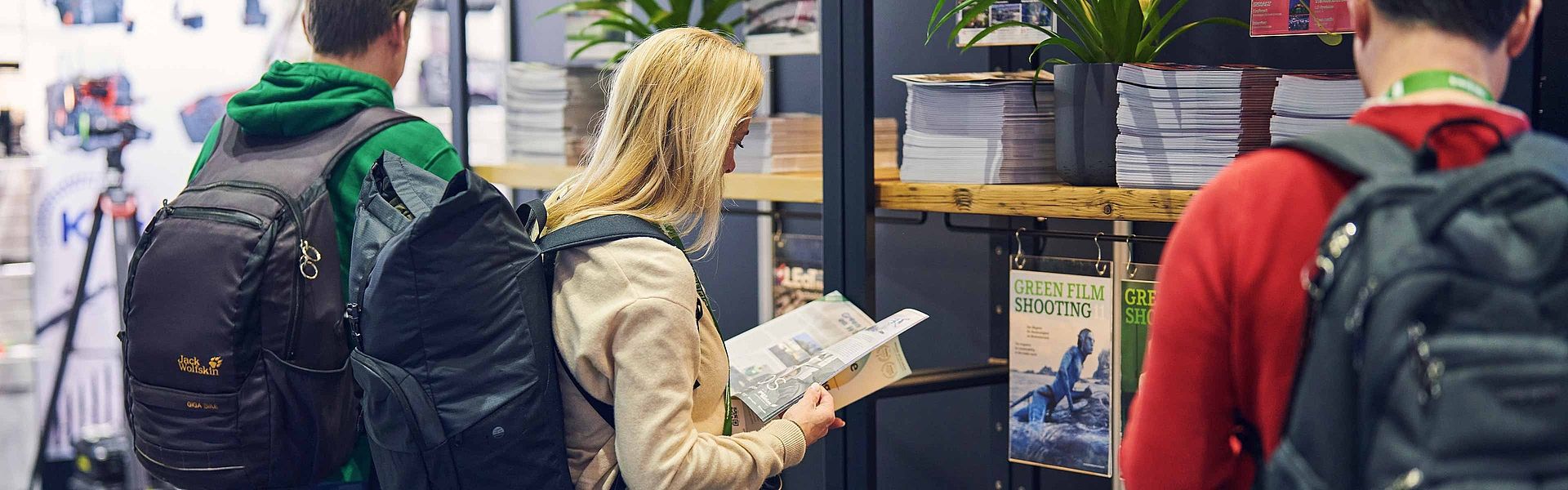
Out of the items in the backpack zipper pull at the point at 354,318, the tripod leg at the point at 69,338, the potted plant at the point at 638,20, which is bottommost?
the tripod leg at the point at 69,338

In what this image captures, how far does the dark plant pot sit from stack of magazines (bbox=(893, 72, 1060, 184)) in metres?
0.08

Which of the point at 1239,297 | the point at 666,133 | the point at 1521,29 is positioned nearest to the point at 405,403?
the point at 666,133

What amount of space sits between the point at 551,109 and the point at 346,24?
1.02 metres

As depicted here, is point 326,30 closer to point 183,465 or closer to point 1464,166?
point 183,465

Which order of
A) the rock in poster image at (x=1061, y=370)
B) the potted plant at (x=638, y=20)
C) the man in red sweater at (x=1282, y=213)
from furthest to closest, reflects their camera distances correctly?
the potted plant at (x=638, y=20)
the rock in poster image at (x=1061, y=370)
the man in red sweater at (x=1282, y=213)

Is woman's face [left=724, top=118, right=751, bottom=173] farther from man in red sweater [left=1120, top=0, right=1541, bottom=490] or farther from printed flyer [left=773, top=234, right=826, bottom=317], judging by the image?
printed flyer [left=773, top=234, right=826, bottom=317]

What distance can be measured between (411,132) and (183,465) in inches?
22.5

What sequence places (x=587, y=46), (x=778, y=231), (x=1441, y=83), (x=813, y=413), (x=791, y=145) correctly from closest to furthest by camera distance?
(x=1441, y=83), (x=813, y=413), (x=791, y=145), (x=587, y=46), (x=778, y=231)

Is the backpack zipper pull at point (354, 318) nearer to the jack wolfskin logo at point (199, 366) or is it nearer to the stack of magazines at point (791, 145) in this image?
the jack wolfskin logo at point (199, 366)

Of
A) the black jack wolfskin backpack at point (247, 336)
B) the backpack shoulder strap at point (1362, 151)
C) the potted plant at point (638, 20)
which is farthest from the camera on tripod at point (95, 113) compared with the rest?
the backpack shoulder strap at point (1362, 151)

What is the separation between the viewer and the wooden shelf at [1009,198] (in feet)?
6.25

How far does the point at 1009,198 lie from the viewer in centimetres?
206

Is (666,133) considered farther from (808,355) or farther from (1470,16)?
(1470,16)

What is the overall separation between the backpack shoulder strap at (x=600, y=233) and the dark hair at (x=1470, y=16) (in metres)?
0.80
